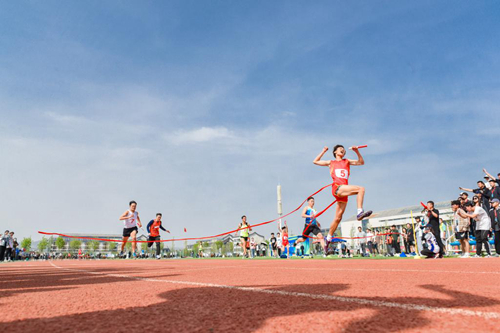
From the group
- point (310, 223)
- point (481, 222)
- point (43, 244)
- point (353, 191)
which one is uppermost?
point (353, 191)

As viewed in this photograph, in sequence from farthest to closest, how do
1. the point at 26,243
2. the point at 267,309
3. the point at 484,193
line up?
the point at 26,243 → the point at 484,193 → the point at 267,309

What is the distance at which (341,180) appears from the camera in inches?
319

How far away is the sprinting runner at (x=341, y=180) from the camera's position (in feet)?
25.2

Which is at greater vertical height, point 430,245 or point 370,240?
point 430,245

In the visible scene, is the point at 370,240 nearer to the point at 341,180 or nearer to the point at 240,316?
the point at 341,180

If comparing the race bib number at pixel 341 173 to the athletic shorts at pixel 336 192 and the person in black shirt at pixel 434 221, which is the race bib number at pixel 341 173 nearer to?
the athletic shorts at pixel 336 192

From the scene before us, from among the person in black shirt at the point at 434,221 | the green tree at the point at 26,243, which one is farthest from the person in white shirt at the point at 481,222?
the green tree at the point at 26,243

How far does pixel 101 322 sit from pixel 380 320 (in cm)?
154

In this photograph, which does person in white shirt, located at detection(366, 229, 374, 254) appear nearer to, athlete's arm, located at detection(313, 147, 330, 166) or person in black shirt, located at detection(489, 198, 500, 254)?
person in black shirt, located at detection(489, 198, 500, 254)

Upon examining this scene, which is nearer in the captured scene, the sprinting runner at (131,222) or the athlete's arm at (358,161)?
the athlete's arm at (358,161)

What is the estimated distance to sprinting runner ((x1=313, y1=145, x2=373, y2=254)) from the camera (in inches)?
303

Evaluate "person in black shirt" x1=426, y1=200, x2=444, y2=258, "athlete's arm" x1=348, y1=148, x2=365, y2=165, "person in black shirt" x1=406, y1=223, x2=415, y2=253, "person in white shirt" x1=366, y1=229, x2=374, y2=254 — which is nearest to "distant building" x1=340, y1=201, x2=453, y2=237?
"person in white shirt" x1=366, y1=229, x2=374, y2=254

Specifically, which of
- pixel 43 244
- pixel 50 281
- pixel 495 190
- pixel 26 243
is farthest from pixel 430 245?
pixel 43 244

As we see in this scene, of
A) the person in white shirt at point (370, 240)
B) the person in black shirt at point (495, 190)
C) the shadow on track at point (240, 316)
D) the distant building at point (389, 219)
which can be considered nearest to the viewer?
the shadow on track at point (240, 316)
